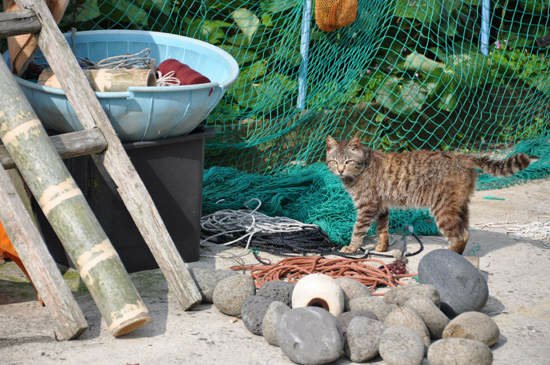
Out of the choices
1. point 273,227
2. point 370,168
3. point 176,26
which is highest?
point 176,26

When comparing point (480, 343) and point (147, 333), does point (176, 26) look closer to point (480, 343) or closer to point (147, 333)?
point (147, 333)

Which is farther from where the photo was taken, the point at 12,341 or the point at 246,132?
the point at 246,132

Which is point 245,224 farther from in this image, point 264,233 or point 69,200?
point 69,200

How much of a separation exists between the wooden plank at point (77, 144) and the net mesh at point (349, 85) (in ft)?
5.31

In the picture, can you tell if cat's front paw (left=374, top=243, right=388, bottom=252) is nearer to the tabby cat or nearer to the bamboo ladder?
the tabby cat

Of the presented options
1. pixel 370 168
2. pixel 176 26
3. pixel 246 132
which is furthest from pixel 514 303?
pixel 176 26

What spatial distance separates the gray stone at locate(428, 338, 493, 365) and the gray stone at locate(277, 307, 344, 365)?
16.2 inches

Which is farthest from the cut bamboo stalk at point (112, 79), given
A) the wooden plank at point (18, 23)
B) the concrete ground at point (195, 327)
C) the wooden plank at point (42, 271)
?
the concrete ground at point (195, 327)

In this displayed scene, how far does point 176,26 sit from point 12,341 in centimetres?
359

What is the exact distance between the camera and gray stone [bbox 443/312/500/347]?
368 centimetres

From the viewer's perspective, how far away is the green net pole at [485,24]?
7426 millimetres

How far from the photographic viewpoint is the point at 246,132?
6.61 metres

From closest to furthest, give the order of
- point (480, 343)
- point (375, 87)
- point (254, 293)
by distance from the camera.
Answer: point (480, 343) → point (254, 293) → point (375, 87)

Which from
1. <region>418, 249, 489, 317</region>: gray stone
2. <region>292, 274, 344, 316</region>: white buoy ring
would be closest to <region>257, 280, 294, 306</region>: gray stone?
<region>292, 274, 344, 316</region>: white buoy ring
